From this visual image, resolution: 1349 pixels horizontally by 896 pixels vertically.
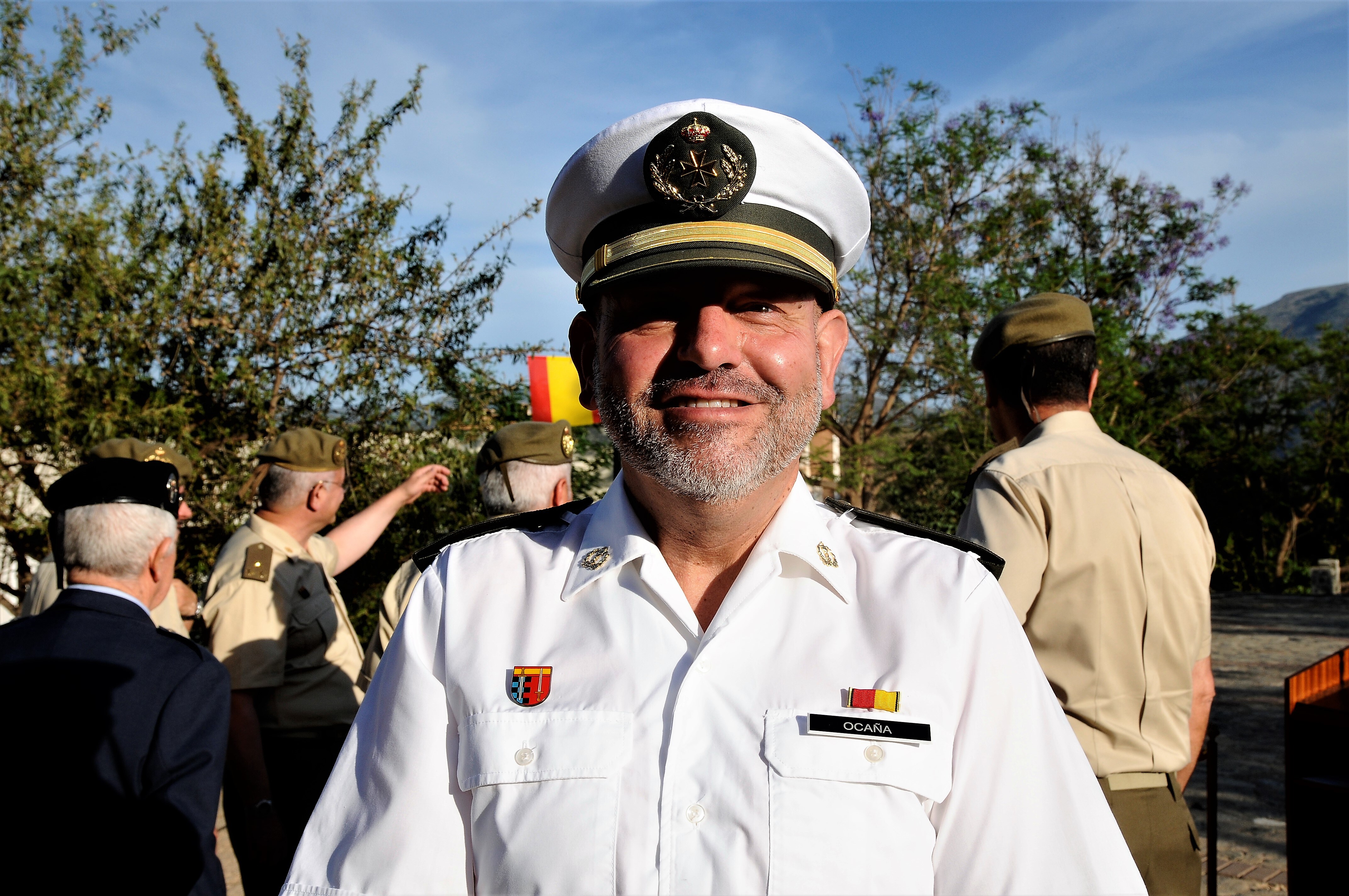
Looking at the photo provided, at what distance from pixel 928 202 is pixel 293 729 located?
9.94 metres

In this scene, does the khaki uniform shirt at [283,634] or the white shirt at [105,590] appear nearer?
the white shirt at [105,590]

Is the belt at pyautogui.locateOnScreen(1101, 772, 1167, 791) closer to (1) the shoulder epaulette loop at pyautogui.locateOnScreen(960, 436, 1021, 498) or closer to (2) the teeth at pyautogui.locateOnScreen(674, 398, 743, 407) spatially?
(1) the shoulder epaulette loop at pyautogui.locateOnScreen(960, 436, 1021, 498)

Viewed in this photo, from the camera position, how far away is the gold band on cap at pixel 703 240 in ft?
4.93

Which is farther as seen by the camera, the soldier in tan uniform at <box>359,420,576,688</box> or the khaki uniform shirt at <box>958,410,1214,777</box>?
the soldier in tan uniform at <box>359,420,576,688</box>

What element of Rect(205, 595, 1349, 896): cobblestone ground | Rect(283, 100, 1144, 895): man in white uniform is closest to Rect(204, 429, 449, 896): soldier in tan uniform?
Rect(205, 595, 1349, 896): cobblestone ground

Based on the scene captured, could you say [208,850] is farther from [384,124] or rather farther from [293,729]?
[384,124]

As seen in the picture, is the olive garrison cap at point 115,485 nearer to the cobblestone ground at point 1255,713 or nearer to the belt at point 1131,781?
the belt at point 1131,781

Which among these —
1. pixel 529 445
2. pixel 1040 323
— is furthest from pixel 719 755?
pixel 529 445

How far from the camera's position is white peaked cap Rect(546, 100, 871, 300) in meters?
1.57

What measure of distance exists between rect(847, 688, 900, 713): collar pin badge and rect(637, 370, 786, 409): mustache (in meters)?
0.48

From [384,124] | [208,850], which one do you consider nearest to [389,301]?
[384,124]

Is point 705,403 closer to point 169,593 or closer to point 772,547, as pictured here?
point 772,547

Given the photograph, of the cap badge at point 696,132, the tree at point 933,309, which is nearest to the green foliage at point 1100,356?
the tree at point 933,309

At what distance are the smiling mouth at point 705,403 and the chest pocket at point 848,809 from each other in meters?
0.48
